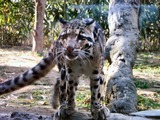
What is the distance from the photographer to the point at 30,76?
4.44 m

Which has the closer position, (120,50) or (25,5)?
(120,50)

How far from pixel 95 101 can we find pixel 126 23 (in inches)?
119

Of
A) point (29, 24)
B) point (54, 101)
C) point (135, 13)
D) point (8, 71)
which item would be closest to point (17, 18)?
point (29, 24)

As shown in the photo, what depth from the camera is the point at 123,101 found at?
16.0ft

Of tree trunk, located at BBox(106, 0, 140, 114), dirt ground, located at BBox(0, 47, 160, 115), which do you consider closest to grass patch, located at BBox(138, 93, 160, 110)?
tree trunk, located at BBox(106, 0, 140, 114)

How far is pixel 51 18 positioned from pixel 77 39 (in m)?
14.2

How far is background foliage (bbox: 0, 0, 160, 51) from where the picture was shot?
15.9 m

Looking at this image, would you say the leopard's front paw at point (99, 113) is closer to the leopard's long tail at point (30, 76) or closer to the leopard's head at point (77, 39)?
the leopard's head at point (77, 39)

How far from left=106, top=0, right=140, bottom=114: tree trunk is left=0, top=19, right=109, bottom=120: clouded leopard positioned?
922 millimetres

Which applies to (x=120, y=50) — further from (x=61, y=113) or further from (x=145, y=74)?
(x=145, y=74)

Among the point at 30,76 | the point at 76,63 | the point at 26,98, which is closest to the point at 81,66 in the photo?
the point at 76,63

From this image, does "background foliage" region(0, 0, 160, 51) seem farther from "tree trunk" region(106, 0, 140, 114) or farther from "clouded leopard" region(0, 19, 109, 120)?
"clouded leopard" region(0, 19, 109, 120)

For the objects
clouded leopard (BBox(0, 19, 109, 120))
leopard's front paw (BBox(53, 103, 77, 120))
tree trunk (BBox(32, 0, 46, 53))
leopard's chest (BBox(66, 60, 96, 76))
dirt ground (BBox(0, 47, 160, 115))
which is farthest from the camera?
tree trunk (BBox(32, 0, 46, 53))

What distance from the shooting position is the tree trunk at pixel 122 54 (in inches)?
196
